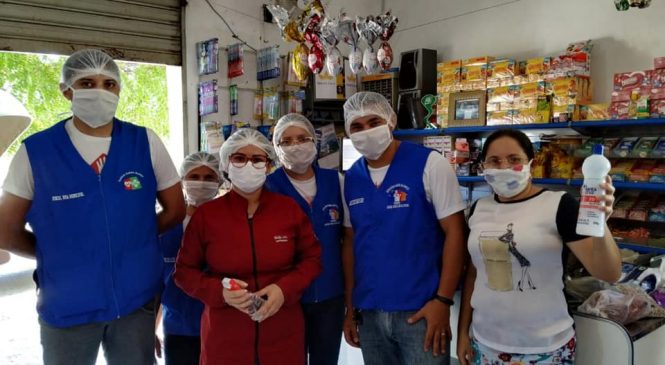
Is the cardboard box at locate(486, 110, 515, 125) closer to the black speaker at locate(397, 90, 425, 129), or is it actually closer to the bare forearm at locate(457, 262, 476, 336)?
the black speaker at locate(397, 90, 425, 129)

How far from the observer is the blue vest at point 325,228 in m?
1.93

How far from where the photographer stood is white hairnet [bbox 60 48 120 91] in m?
1.64

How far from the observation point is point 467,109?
470 centimetres

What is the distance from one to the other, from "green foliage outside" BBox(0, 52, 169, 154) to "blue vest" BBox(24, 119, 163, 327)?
2.18 meters

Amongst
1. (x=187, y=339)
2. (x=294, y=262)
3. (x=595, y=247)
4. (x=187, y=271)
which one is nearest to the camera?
(x=595, y=247)

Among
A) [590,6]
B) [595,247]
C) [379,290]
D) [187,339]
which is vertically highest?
[590,6]

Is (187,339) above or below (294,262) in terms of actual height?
below

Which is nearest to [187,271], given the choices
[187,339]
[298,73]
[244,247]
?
[244,247]

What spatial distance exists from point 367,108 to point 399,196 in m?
0.41

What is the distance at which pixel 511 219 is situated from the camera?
1532 millimetres

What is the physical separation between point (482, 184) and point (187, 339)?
12.6ft

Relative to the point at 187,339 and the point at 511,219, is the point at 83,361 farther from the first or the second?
the point at 511,219

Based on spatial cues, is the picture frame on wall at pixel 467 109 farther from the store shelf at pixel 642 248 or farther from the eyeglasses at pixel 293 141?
the eyeglasses at pixel 293 141

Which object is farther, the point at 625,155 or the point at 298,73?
the point at 298,73
